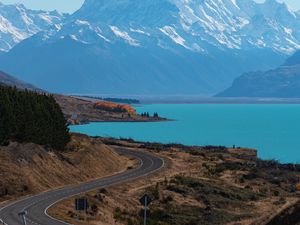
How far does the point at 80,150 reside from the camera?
97.7 meters

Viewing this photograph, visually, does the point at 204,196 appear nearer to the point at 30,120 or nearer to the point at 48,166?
the point at 48,166

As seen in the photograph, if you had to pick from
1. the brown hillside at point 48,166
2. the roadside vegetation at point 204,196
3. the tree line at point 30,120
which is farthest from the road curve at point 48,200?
the tree line at point 30,120

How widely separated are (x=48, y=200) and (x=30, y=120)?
21624mm

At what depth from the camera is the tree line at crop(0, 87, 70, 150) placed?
83812mm

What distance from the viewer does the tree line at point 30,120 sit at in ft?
275

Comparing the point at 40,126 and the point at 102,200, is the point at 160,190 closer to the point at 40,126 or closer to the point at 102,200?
the point at 102,200

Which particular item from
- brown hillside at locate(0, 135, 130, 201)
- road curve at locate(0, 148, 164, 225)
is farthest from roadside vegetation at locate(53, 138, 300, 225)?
brown hillside at locate(0, 135, 130, 201)

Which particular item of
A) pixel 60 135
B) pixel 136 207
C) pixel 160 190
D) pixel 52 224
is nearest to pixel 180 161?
pixel 60 135

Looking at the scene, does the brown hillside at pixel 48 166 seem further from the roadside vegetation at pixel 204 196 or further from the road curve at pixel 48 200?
the roadside vegetation at pixel 204 196

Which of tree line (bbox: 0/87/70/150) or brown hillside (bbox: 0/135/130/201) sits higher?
tree line (bbox: 0/87/70/150)

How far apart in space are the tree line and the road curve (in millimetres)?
10042

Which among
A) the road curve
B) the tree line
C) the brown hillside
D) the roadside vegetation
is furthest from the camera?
the tree line

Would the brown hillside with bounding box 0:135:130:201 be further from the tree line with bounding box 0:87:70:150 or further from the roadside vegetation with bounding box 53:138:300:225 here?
the roadside vegetation with bounding box 53:138:300:225

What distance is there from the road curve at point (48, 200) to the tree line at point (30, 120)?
1004 cm
